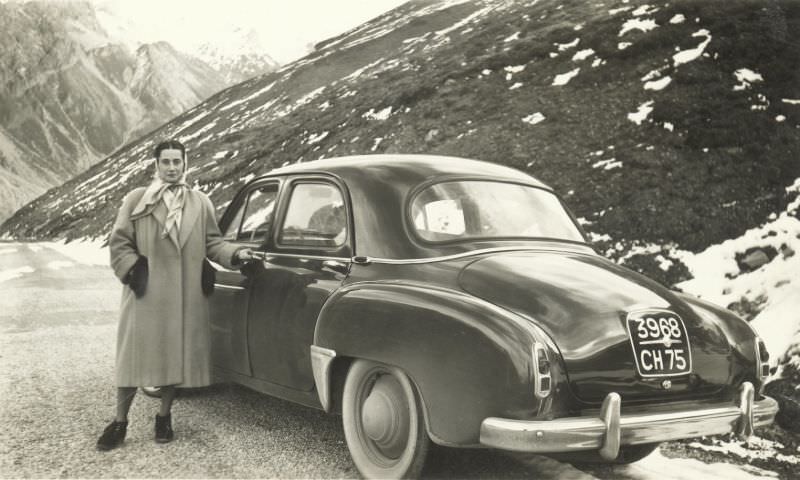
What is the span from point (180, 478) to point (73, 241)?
34942mm

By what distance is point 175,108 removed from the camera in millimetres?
175500

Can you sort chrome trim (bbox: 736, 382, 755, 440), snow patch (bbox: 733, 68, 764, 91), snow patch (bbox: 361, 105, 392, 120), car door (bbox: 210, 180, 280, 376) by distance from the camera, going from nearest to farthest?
1. chrome trim (bbox: 736, 382, 755, 440)
2. car door (bbox: 210, 180, 280, 376)
3. snow patch (bbox: 733, 68, 764, 91)
4. snow patch (bbox: 361, 105, 392, 120)

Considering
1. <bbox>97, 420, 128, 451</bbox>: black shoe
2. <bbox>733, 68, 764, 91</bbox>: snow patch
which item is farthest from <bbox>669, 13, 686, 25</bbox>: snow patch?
<bbox>97, 420, 128, 451</bbox>: black shoe

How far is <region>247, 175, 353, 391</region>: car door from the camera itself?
415cm

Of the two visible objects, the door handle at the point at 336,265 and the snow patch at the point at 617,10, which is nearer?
the door handle at the point at 336,265

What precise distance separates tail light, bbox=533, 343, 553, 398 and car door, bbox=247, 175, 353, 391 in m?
1.33

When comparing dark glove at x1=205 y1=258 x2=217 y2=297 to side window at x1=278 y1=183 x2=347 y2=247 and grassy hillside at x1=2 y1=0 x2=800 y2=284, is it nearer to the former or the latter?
side window at x1=278 y1=183 x2=347 y2=247

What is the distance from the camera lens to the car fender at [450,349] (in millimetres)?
3143

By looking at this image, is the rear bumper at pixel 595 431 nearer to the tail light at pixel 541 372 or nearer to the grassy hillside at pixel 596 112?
the tail light at pixel 541 372

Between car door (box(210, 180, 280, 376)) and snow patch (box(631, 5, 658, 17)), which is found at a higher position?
car door (box(210, 180, 280, 376))

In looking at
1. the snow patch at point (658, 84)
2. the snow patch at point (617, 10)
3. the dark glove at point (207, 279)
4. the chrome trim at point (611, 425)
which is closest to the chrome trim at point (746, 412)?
the chrome trim at point (611, 425)

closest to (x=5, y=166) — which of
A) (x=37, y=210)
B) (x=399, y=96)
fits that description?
(x=37, y=210)

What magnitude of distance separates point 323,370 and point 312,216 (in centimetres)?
117

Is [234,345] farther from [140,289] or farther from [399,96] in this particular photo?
[399,96]
